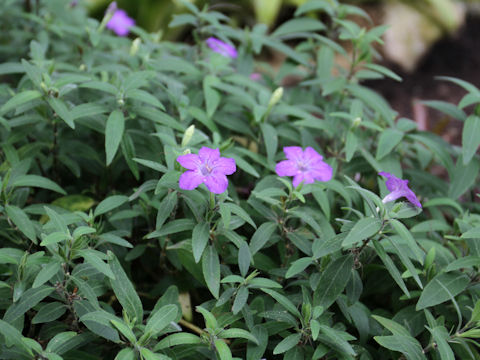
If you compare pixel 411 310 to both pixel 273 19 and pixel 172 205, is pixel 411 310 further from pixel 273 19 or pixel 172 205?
pixel 273 19

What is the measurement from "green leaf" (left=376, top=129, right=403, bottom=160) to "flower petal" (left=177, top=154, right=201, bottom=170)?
83cm

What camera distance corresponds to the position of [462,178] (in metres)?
2.06

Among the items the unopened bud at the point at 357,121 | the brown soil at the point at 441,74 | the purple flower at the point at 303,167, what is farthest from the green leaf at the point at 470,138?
the brown soil at the point at 441,74

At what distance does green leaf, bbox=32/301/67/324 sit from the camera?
Answer: 57.6 inches

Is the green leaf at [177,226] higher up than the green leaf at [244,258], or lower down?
higher up

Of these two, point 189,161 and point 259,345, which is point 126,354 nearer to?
point 259,345

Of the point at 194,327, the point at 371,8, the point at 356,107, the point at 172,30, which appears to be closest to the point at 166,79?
the point at 356,107

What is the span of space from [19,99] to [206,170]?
0.77 metres

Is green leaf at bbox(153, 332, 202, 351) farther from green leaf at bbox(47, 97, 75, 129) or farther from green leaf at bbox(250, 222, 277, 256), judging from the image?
green leaf at bbox(47, 97, 75, 129)

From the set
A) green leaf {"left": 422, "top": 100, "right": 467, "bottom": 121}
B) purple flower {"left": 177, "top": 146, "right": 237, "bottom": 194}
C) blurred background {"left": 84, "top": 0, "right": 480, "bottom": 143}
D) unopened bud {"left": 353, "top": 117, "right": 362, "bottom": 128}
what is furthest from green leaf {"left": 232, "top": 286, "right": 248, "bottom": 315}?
blurred background {"left": 84, "top": 0, "right": 480, "bottom": 143}

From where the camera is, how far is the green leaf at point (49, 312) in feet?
4.80

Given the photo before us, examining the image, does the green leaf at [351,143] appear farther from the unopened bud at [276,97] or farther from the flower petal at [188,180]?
the flower petal at [188,180]

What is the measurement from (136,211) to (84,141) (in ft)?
2.02

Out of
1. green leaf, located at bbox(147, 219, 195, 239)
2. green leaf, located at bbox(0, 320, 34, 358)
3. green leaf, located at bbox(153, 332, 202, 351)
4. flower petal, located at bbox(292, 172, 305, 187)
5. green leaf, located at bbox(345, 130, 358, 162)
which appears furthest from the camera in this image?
green leaf, located at bbox(345, 130, 358, 162)
